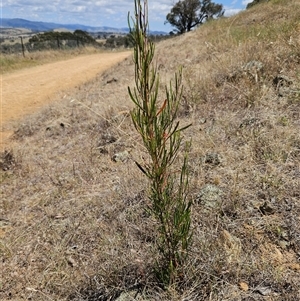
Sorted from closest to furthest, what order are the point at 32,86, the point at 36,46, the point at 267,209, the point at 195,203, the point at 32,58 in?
the point at 267,209, the point at 195,203, the point at 32,86, the point at 32,58, the point at 36,46

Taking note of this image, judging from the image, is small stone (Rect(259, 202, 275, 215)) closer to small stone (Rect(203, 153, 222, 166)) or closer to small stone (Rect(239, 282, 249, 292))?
small stone (Rect(239, 282, 249, 292))

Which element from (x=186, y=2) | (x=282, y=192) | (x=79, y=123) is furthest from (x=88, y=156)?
(x=186, y=2)

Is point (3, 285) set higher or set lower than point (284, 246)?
lower

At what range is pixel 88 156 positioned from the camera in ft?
13.3

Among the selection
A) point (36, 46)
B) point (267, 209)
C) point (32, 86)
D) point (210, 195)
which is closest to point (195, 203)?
point (210, 195)

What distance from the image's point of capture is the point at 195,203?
2488mm

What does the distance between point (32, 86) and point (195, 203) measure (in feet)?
29.8

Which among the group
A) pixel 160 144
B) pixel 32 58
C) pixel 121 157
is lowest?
pixel 32 58

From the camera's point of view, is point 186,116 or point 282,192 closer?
point 282,192

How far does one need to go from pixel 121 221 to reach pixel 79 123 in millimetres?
3234

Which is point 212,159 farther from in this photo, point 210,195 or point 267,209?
point 267,209

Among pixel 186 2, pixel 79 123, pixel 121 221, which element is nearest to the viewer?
pixel 121 221

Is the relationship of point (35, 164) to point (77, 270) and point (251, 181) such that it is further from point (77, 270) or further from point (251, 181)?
point (251, 181)

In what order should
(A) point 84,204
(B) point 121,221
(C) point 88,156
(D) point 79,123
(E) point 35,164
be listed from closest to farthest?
(B) point 121,221 → (A) point 84,204 → (C) point 88,156 → (E) point 35,164 → (D) point 79,123
